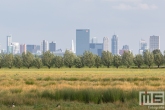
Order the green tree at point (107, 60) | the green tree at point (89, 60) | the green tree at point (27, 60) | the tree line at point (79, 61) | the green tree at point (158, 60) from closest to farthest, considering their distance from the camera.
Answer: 1. the green tree at point (158, 60)
2. the tree line at point (79, 61)
3. the green tree at point (27, 60)
4. the green tree at point (89, 60)
5. the green tree at point (107, 60)

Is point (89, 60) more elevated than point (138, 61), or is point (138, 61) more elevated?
point (89, 60)

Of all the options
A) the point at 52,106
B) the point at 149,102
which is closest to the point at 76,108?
the point at 52,106

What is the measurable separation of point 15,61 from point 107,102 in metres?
129

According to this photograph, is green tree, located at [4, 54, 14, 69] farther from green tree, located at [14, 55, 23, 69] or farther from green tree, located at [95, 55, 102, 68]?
green tree, located at [95, 55, 102, 68]

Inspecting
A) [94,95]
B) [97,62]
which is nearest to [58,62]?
[97,62]

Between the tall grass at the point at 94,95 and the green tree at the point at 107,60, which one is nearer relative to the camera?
the tall grass at the point at 94,95

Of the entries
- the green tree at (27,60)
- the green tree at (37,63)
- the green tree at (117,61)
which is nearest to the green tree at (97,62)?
the green tree at (117,61)

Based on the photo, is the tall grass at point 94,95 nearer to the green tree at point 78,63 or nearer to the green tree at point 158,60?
the green tree at point 158,60

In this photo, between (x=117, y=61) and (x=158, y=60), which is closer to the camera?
(x=158, y=60)

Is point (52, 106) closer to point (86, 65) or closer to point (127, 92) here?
point (127, 92)

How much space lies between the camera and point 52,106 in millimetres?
18094

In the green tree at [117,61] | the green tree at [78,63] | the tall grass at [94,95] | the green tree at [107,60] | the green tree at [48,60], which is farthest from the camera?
the green tree at [107,60]

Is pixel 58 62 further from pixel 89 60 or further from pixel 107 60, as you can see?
pixel 107 60

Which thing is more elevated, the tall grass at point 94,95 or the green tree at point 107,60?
the green tree at point 107,60
